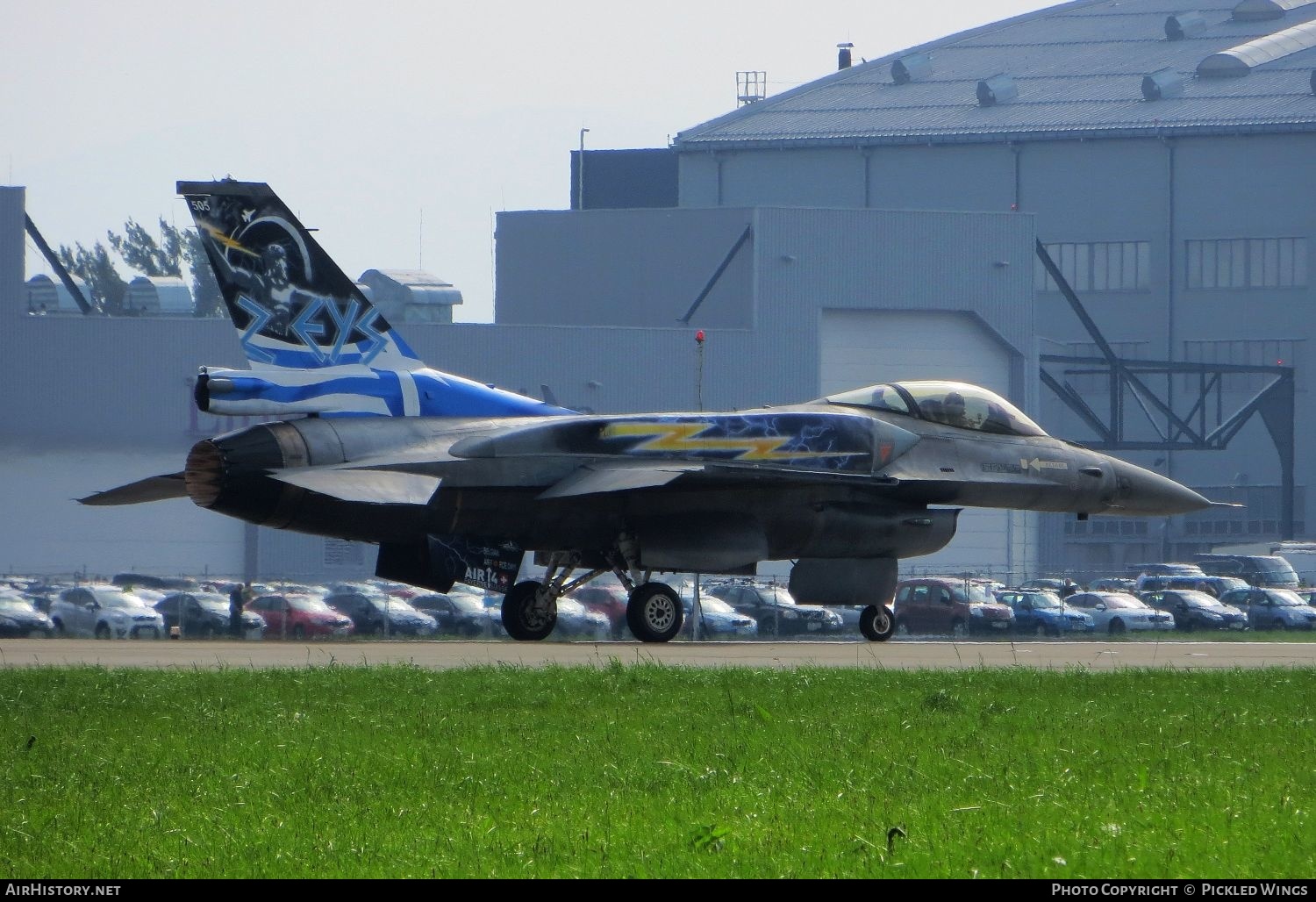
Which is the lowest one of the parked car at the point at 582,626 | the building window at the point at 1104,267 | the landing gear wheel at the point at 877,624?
the parked car at the point at 582,626

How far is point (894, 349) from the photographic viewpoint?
5662cm

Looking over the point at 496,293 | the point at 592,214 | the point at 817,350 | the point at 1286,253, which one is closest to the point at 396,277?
the point at 496,293

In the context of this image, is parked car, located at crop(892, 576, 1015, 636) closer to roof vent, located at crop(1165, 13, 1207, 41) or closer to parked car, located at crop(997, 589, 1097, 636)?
parked car, located at crop(997, 589, 1097, 636)

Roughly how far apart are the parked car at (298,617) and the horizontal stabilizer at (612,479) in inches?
385

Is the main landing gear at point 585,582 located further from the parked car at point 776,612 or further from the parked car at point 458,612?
the parked car at point 776,612

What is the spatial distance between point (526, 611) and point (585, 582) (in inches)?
32.4

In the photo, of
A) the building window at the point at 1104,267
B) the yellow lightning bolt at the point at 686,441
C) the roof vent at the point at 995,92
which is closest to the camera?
the yellow lightning bolt at the point at 686,441

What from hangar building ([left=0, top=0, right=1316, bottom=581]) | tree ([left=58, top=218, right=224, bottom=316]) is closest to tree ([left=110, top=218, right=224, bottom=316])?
tree ([left=58, top=218, right=224, bottom=316])

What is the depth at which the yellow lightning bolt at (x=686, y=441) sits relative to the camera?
21734mm

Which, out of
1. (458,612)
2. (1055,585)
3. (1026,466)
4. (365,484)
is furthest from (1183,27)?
(365,484)

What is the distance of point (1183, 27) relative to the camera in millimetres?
83750

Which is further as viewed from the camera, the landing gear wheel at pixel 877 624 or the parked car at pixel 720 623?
the parked car at pixel 720 623

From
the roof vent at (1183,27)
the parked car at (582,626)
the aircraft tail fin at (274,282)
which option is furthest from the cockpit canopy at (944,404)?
the roof vent at (1183,27)

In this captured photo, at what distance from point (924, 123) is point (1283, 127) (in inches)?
579
